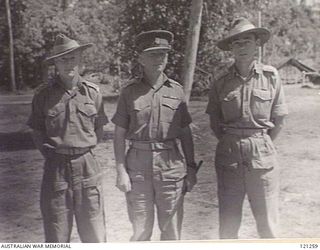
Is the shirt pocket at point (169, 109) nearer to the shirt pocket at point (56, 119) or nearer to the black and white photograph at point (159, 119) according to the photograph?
the black and white photograph at point (159, 119)

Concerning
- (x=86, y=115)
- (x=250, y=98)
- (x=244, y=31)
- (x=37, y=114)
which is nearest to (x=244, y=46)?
(x=244, y=31)

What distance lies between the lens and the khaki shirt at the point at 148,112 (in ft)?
4.02

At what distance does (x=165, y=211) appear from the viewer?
124cm

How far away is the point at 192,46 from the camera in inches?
58.9

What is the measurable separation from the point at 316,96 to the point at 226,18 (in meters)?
0.42

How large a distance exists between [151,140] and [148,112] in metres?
0.08

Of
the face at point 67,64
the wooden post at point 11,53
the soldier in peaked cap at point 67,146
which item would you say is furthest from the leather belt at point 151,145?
the wooden post at point 11,53

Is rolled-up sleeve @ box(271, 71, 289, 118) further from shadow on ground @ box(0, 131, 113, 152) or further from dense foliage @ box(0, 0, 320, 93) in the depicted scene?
shadow on ground @ box(0, 131, 113, 152)

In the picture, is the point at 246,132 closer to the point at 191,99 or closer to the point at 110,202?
the point at 191,99

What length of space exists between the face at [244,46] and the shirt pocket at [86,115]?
44 centimetres

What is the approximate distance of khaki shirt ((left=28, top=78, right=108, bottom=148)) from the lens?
3.94 feet

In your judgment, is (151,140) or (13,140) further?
(13,140)

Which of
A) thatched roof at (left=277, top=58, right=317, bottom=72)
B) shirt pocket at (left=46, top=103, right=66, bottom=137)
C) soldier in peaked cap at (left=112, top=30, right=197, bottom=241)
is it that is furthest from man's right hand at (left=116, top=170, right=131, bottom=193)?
thatched roof at (left=277, top=58, right=317, bottom=72)

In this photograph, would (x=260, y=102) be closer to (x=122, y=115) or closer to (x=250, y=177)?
(x=250, y=177)
